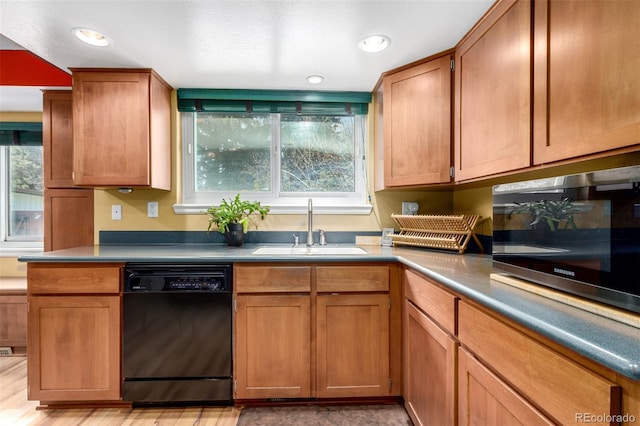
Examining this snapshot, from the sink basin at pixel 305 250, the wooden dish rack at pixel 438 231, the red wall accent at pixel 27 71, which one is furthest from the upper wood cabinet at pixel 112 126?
the wooden dish rack at pixel 438 231

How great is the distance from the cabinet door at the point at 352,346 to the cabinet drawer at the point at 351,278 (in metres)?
0.05

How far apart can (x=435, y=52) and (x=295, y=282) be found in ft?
5.10

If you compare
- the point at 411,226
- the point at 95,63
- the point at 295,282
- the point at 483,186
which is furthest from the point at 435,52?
the point at 95,63

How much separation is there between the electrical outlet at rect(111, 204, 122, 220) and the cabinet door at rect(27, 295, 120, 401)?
0.78m

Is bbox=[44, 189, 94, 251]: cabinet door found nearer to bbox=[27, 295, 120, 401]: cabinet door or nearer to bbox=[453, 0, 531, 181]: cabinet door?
bbox=[27, 295, 120, 401]: cabinet door

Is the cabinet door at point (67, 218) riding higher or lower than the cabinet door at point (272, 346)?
higher

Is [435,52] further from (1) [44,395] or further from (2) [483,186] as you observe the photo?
(1) [44,395]

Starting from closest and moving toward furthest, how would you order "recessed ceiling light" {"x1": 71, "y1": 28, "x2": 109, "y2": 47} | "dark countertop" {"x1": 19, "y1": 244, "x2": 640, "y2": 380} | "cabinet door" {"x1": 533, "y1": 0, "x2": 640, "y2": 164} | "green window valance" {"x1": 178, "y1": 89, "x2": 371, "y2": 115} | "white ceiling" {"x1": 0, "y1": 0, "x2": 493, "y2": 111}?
"dark countertop" {"x1": 19, "y1": 244, "x2": 640, "y2": 380}, "cabinet door" {"x1": 533, "y1": 0, "x2": 640, "y2": 164}, "white ceiling" {"x1": 0, "y1": 0, "x2": 493, "y2": 111}, "recessed ceiling light" {"x1": 71, "y1": 28, "x2": 109, "y2": 47}, "green window valance" {"x1": 178, "y1": 89, "x2": 371, "y2": 115}

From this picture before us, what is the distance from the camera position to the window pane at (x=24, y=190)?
3107 millimetres

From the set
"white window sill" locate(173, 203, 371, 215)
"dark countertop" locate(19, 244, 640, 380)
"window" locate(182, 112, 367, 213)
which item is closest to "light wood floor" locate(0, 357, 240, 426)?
"dark countertop" locate(19, 244, 640, 380)

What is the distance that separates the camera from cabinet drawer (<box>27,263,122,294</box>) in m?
1.75

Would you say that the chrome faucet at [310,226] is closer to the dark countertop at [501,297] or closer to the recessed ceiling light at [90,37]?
the dark countertop at [501,297]

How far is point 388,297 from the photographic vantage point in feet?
6.03

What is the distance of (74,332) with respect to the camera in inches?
69.5
